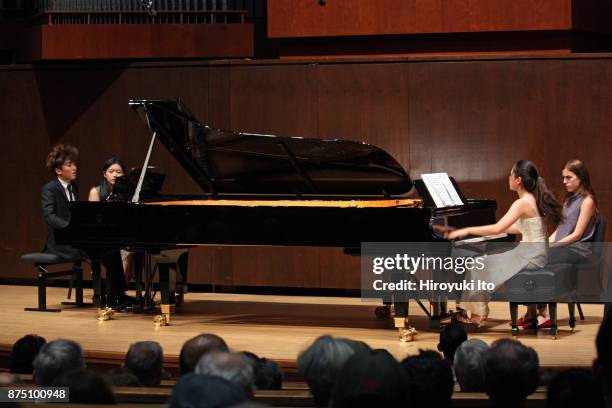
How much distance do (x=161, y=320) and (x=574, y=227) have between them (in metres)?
2.99

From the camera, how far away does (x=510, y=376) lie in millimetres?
3387

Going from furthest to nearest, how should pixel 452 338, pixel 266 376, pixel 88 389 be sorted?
pixel 452 338 < pixel 266 376 < pixel 88 389

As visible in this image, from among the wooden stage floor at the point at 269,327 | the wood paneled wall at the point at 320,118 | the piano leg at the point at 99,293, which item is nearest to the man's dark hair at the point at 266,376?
the wooden stage floor at the point at 269,327

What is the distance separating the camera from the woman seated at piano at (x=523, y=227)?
7055 millimetres

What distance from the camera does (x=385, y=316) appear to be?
8.02 m

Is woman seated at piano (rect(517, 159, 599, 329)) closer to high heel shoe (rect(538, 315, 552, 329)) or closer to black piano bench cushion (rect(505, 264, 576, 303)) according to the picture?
high heel shoe (rect(538, 315, 552, 329))

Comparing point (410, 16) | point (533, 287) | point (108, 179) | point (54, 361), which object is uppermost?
point (410, 16)

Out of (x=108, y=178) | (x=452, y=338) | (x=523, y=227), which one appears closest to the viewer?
(x=452, y=338)

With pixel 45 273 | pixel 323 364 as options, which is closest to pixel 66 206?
pixel 45 273

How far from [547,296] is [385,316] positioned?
143 centimetres

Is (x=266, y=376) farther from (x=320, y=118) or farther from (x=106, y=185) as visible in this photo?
(x=320, y=118)

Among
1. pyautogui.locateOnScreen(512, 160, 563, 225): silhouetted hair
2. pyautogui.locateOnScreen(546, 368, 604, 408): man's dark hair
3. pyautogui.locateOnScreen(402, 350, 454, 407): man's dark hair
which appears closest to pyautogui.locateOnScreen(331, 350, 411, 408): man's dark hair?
pyautogui.locateOnScreen(546, 368, 604, 408): man's dark hair

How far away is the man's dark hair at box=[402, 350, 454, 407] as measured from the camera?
3182mm

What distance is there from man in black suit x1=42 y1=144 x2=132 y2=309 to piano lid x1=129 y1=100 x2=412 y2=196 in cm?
105
